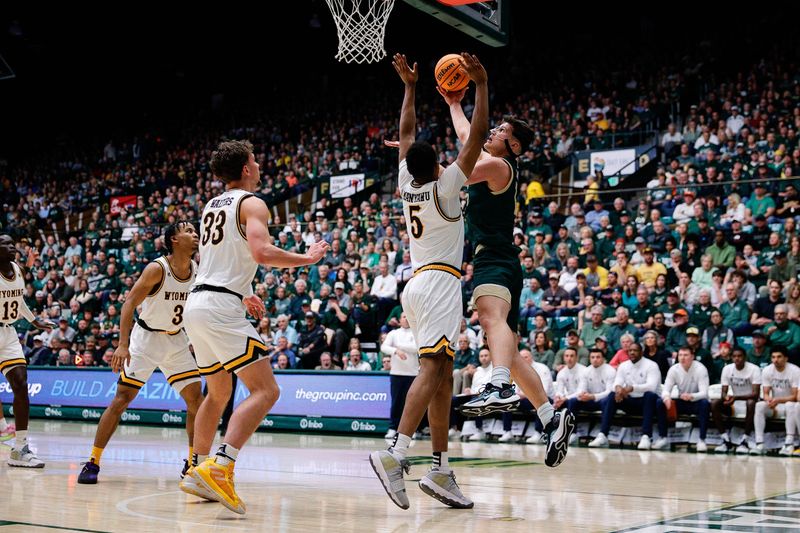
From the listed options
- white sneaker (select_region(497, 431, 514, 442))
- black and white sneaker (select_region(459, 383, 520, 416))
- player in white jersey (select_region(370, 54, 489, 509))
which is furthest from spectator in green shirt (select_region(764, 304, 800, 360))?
player in white jersey (select_region(370, 54, 489, 509))

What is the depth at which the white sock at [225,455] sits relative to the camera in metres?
5.46

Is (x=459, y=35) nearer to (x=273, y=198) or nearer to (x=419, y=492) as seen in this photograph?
(x=273, y=198)

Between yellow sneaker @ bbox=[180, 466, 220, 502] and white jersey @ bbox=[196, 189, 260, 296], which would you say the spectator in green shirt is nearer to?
white jersey @ bbox=[196, 189, 260, 296]

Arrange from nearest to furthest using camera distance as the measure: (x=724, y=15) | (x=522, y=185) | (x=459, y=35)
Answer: (x=522, y=185), (x=724, y=15), (x=459, y=35)

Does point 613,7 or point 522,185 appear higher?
point 613,7

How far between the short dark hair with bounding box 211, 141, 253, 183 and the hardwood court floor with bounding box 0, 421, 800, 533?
2.15 meters

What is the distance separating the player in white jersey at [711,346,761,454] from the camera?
11.8 metres

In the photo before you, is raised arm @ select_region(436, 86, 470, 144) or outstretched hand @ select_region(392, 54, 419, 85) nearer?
outstretched hand @ select_region(392, 54, 419, 85)

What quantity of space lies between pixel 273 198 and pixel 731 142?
39.4ft

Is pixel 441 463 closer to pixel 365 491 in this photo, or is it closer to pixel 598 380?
pixel 365 491

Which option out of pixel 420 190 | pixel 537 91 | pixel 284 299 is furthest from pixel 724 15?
pixel 420 190

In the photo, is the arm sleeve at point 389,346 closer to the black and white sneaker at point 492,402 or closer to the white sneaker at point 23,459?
the white sneaker at point 23,459

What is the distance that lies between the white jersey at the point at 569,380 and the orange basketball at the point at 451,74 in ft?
23.5

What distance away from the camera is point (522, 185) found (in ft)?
62.3
